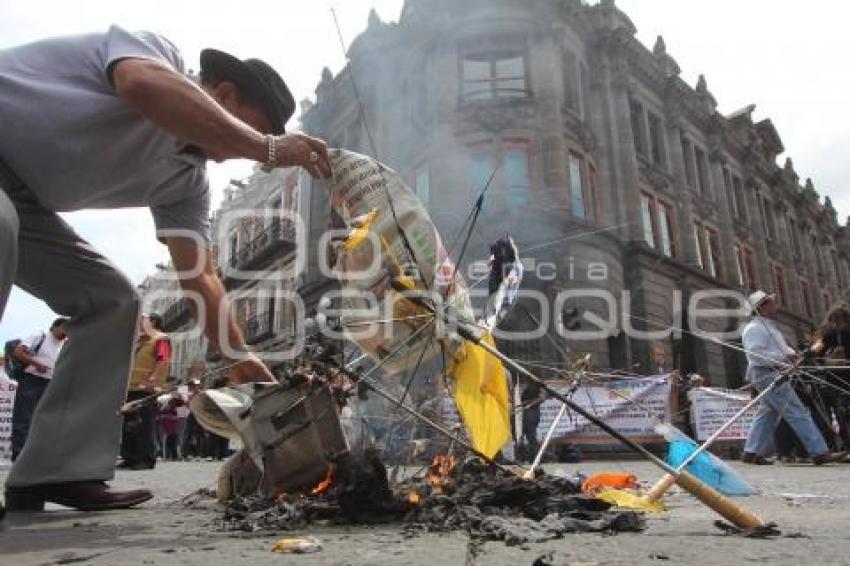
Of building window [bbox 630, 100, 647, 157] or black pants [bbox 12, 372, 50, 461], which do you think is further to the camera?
building window [bbox 630, 100, 647, 157]

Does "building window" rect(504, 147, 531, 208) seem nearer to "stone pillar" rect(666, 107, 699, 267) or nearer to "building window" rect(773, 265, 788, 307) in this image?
"stone pillar" rect(666, 107, 699, 267)

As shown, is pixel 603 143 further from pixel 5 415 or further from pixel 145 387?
pixel 5 415

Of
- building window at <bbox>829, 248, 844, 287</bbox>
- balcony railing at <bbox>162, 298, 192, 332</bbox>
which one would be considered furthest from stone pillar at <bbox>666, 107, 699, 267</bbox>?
balcony railing at <bbox>162, 298, 192, 332</bbox>

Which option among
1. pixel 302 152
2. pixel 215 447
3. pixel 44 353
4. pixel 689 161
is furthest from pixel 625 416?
pixel 689 161

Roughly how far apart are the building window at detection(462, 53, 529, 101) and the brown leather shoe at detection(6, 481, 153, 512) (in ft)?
56.2

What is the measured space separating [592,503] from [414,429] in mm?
1343

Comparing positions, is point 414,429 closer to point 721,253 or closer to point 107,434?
point 107,434

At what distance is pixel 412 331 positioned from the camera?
2697 mm

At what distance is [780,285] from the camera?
30.9 metres

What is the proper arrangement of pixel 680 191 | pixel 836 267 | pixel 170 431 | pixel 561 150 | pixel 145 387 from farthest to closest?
1. pixel 836 267
2. pixel 680 191
3. pixel 561 150
4. pixel 170 431
5. pixel 145 387

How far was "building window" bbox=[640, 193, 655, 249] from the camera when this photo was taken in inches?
816

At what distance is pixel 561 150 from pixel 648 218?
18.4 feet

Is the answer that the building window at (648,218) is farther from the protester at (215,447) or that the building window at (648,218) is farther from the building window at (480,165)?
the protester at (215,447)

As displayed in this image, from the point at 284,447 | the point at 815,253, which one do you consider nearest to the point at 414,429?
the point at 284,447
